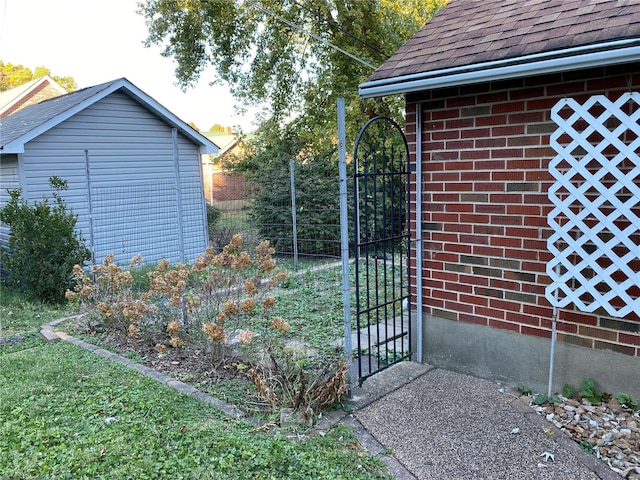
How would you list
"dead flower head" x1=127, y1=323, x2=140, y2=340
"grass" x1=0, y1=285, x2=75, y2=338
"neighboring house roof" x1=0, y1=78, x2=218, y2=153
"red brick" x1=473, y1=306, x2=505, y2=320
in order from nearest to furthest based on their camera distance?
"red brick" x1=473, y1=306, x2=505, y2=320
"dead flower head" x1=127, y1=323, x2=140, y2=340
"grass" x1=0, y1=285, x2=75, y2=338
"neighboring house roof" x1=0, y1=78, x2=218, y2=153

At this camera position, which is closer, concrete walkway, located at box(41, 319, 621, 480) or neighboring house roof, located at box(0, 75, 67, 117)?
concrete walkway, located at box(41, 319, 621, 480)

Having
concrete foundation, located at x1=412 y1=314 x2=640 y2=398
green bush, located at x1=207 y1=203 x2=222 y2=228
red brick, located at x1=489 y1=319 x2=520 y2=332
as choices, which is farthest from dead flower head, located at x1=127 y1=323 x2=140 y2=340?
green bush, located at x1=207 y1=203 x2=222 y2=228

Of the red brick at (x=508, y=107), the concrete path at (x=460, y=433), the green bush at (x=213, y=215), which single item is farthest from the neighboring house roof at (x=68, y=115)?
the red brick at (x=508, y=107)

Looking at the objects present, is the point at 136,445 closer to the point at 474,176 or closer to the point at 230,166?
the point at 474,176

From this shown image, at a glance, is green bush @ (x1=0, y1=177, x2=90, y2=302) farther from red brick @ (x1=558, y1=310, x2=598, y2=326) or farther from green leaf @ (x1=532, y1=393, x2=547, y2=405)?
red brick @ (x1=558, y1=310, x2=598, y2=326)

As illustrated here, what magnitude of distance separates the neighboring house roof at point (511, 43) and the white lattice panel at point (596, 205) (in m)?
0.30

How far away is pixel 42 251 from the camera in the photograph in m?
7.18

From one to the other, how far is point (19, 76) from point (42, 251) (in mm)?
42248

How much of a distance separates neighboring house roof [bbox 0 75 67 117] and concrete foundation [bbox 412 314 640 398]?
21.5m

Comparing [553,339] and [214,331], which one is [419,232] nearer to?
[553,339]

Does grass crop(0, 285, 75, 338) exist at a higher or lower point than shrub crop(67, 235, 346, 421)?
lower

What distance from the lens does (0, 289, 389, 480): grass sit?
8.55 ft

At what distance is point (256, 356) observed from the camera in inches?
169

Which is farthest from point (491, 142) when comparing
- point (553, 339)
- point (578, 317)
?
point (553, 339)
